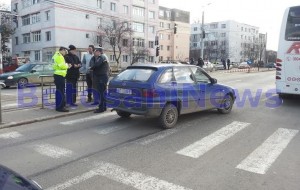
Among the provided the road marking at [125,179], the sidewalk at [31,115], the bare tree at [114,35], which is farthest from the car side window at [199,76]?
the bare tree at [114,35]

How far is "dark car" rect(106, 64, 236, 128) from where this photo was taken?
7637 millimetres

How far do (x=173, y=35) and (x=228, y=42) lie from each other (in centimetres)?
2902

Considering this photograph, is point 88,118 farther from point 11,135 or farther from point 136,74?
point 11,135

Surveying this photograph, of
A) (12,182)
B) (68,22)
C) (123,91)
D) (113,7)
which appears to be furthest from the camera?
(113,7)

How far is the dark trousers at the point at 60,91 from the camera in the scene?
962 centimetres

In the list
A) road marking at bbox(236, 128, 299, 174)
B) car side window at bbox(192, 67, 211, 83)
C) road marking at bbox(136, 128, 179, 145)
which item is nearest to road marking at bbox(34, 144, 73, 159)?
road marking at bbox(136, 128, 179, 145)

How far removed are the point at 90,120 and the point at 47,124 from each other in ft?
3.69

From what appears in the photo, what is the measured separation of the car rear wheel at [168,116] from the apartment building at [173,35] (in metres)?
75.2

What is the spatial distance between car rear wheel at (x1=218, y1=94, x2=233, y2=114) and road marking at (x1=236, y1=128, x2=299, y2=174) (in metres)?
2.15

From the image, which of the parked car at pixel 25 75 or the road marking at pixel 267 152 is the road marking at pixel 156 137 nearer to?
the road marking at pixel 267 152

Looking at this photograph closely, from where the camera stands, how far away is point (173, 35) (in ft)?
285

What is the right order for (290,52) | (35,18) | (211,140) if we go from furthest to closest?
(35,18)
(290,52)
(211,140)

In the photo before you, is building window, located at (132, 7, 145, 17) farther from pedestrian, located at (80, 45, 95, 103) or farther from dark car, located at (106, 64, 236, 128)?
dark car, located at (106, 64, 236, 128)

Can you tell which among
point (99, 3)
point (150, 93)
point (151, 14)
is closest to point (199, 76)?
point (150, 93)
